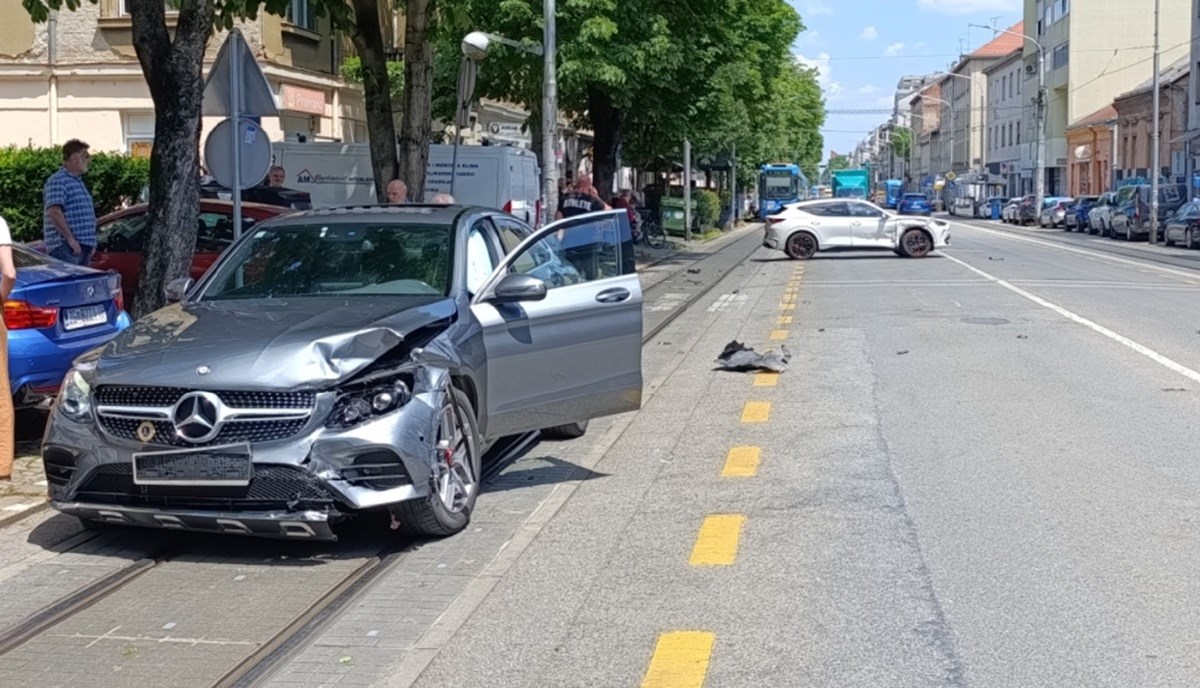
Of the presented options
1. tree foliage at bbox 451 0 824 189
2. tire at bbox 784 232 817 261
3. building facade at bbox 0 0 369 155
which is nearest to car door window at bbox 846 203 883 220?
tire at bbox 784 232 817 261

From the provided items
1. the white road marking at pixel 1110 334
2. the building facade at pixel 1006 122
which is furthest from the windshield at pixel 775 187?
the white road marking at pixel 1110 334

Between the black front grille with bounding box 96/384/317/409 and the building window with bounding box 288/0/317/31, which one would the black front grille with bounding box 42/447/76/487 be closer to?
the black front grille with bounding box 96/384/317/409

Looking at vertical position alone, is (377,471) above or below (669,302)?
above

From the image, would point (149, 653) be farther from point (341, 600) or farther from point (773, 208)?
point (773, 208)

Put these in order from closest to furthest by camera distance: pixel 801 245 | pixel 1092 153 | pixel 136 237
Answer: pixel 136 237 → pixel 801 245 → pixel 1092 153

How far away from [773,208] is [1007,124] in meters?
42.8

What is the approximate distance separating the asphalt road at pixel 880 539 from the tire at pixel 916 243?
68.9 ft

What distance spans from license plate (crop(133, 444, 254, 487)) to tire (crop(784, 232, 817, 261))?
29570 millimetres

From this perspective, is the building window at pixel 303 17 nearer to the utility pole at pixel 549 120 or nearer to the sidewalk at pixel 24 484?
the utility pole at pixel 549 120

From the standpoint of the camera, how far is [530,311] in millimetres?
8266

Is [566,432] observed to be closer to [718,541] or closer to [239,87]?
[718,541]

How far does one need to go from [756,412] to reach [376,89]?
28.4 ft

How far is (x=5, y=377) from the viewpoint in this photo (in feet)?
28.5

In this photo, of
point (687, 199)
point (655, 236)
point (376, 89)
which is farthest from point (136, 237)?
point (687, 199)
